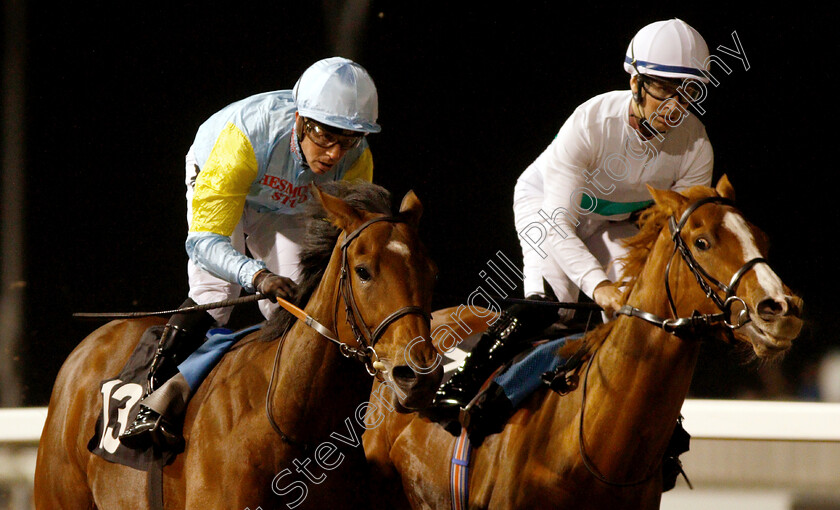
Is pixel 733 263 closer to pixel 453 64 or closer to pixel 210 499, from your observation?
pixel 210 499

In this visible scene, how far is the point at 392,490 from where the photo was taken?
245 cm

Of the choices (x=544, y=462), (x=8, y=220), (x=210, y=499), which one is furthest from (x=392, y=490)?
(x=8, y=220)

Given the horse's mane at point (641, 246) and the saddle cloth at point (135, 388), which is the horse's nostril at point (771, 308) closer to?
the horse's mane at point (641, 246)

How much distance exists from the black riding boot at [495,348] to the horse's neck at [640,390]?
0.39 meters

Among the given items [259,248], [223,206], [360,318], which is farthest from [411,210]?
[259,248]

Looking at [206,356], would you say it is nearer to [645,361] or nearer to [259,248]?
[259,248]

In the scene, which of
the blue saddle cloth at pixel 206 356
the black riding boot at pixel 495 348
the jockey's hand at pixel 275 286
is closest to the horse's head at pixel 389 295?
the jockey's hand at pixel 275 286

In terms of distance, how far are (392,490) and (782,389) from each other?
2213 millimetres

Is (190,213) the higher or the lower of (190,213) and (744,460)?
the higher

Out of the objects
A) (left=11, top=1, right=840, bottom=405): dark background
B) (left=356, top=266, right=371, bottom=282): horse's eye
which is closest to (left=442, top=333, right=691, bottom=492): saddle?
(left=356, top=266, right=371, bottom=282): horse's eye

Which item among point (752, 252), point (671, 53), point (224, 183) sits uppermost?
point (671, 53)

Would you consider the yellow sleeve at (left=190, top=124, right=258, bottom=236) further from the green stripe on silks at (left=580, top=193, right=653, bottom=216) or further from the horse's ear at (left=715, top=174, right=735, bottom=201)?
the horse's ear at (left=715, top=174, right=735, bottom=201)

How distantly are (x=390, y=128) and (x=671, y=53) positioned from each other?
6.23 feet

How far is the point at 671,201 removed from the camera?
74.8 inches
